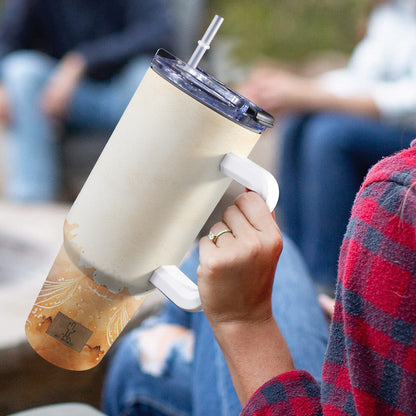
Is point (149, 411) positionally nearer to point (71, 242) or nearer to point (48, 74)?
point (71, 242)

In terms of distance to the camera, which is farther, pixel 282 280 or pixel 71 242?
pixel 282 280

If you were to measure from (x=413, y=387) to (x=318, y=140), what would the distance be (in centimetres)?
123

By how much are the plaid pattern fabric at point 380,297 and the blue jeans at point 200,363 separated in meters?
0.24

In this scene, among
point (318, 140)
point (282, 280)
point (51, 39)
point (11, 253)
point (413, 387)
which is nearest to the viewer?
point (413, 387)

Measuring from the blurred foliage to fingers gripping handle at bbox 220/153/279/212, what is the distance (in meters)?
3.14

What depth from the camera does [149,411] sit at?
793mm

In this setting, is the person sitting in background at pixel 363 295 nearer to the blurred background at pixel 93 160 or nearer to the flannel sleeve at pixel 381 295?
the flannel sleeve at pixel 381 295

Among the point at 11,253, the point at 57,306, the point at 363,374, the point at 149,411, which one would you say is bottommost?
the point at 11,253

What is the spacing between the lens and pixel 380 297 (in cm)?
39

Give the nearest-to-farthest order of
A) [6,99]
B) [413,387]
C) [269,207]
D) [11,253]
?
[413,387]
[269,207]
[11,253]
[6,99]

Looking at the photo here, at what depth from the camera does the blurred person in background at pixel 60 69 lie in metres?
2.10

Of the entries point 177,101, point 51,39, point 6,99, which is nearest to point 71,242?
point 177,101

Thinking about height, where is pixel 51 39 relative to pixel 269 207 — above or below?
below

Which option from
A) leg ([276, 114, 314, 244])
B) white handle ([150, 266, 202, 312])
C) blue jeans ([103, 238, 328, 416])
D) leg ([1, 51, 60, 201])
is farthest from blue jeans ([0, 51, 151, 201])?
white handle ([150, 266, 202, 312])
